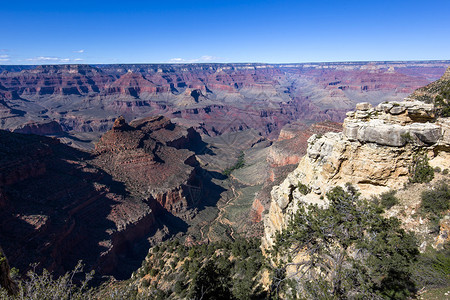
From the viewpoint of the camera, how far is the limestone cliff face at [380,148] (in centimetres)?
1538

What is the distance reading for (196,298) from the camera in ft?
58.2

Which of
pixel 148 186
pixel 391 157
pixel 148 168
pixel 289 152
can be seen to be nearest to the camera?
pixel 391 157

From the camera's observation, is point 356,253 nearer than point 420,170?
Yes

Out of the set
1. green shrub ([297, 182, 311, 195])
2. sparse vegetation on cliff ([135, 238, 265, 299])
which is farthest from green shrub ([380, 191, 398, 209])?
sparse vegetation on cliff ([135, 238, 265, 299])

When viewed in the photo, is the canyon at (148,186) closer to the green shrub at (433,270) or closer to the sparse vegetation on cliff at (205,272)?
the sparse vegetation on cliff at (205,272)

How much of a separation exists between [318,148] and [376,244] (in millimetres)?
10522

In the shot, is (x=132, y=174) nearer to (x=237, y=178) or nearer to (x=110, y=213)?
(x=110, y=213)

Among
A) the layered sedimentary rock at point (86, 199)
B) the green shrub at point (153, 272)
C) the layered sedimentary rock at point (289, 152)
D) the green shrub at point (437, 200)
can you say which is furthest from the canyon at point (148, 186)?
the green shrub at point (153, 272)

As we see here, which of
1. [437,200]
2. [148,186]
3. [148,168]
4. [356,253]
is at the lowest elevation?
[148,186]

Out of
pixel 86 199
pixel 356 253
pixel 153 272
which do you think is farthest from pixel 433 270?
pixel 86 199

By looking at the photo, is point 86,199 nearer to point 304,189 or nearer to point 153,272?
point 153,272

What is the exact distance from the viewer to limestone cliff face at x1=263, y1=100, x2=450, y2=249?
606 inches

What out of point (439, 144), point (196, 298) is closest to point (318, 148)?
point (439, 144)

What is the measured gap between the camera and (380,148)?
16125mm
